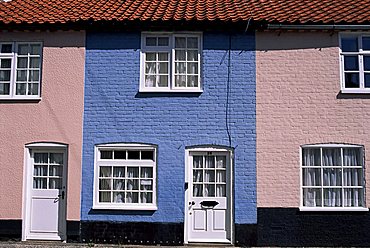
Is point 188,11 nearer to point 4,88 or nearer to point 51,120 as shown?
point 51,120

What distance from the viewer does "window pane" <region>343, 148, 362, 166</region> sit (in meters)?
12.7

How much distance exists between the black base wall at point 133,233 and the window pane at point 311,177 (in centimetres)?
336

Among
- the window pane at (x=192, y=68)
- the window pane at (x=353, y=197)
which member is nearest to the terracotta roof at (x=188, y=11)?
the window pane at (x=192, y=68)

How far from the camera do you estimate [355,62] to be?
13031 millimetres

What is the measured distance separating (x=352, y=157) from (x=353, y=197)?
1014 millimetres

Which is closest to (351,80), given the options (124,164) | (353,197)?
(353,197)

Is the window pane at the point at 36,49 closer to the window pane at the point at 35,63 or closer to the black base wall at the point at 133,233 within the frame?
the window pane at the point at 35,63

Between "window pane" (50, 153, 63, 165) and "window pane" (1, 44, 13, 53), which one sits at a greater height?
"window pane" (1, 44, 13, 53)

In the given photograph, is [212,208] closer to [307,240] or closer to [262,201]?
[262,201]

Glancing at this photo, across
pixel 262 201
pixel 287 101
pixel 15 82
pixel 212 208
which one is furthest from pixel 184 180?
pixel 15 82

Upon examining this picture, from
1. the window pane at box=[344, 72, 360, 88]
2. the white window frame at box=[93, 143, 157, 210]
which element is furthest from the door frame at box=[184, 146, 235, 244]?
the window pane at box=[344, 72, 360, 88]

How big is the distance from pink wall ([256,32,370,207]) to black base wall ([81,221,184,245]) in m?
2.41

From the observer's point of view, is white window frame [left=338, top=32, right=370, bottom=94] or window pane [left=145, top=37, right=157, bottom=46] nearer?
white window frame [left=338, top=32, right=370, bottom=94]

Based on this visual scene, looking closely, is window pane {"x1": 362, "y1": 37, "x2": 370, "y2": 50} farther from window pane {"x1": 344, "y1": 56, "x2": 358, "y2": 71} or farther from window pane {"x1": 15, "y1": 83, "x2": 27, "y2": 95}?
window pane {"x1": 15, "y1": 83, "x2": 27, "y2": 95}
